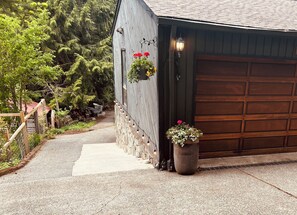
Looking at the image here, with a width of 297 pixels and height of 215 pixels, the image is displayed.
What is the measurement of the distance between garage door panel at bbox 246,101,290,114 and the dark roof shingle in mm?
1566

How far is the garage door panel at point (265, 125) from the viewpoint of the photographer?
461 cm

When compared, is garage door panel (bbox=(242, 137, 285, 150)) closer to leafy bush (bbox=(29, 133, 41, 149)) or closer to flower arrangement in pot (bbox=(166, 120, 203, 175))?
flower arrangement in pot (bbox=(166, 120, 203, 175))

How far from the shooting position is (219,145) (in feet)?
14.8

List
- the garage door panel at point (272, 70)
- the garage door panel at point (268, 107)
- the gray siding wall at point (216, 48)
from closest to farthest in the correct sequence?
the gray siding wall at point (216, 48)
the garage door panel at point (272, 70)
the garage door panel at point (268, 107)

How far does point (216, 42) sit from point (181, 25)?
100 centimetres

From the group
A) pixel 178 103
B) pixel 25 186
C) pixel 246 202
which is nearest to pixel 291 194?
pixel 246 202

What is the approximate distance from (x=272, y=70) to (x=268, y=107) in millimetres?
817

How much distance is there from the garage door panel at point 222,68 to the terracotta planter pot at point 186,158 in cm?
153

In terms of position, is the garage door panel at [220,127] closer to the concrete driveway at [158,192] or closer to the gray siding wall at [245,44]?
the concrete driveway at [158,192]

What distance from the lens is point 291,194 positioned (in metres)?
3.13

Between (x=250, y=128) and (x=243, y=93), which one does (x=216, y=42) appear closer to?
(x=243, y=93)

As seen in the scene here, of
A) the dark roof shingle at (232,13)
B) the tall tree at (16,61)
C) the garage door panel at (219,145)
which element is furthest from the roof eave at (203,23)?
the tall tree at (16,61)

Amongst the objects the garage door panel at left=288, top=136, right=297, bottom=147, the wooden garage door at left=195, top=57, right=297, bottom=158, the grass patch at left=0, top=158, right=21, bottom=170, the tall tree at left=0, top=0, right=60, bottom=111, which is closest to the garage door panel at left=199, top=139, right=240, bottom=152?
the wooden garage door at left=195, top=57, right=297, bottom=158

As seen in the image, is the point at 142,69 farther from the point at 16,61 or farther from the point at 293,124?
the point at 16,61
